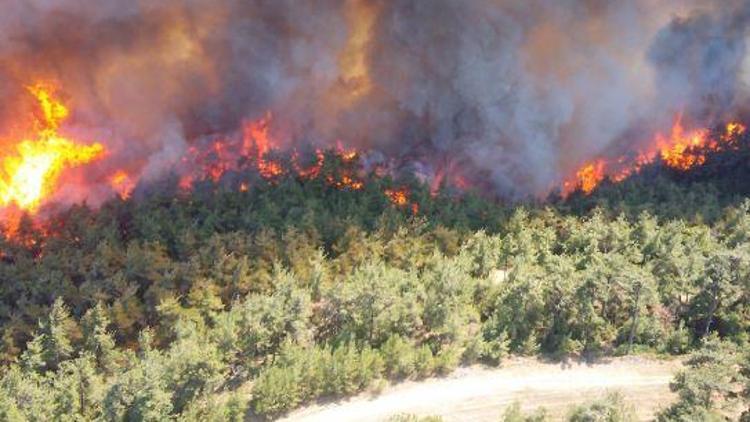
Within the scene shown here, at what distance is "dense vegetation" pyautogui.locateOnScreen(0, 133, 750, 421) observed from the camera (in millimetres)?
49094

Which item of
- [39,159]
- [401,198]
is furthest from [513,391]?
[39,159]

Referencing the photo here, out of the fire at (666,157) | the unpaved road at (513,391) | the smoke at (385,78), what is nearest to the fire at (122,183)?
the smoke at (385,78)

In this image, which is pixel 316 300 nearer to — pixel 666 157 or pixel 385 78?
pixel 385 78

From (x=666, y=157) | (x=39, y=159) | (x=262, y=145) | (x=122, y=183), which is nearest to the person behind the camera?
(x=39, y=159)

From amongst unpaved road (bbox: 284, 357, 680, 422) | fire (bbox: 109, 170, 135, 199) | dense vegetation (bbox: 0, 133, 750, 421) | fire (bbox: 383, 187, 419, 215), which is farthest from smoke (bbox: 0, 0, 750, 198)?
unpaved road (bbox: 284, 357, 680, 422)

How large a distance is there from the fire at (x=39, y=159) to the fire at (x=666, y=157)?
52.0 meters

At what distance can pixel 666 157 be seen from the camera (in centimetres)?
8494

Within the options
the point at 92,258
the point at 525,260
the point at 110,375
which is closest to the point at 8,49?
the point at 92,258

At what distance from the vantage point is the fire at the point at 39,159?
7256 centimetres

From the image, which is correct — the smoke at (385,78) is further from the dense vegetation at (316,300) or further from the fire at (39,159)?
the dense vegetation at (316,300)

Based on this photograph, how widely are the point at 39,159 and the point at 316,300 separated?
36161 millimetres

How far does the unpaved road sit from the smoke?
3054cm

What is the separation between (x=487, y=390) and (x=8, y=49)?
60.1 meters

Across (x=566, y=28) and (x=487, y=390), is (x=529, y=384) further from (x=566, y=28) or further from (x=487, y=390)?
(x=566, y=28)
